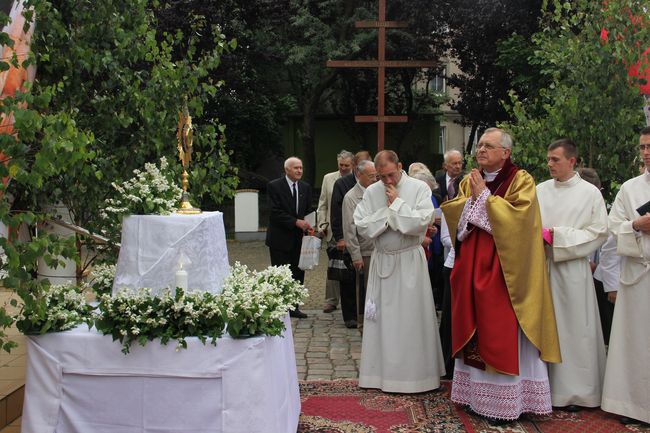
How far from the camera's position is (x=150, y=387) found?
14.0 feet

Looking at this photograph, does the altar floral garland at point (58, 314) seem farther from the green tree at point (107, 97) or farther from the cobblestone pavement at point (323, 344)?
the cobblestone pavement at point (323, 344)

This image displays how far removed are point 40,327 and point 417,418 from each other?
8.94 ft

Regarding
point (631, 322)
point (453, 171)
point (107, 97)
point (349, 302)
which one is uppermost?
point (107, 97)

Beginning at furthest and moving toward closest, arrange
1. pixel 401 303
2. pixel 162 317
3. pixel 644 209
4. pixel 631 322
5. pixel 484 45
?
1. pixel 484 45
2. pixel 401 303
3. pixel 631 322
4. pixel 644 209
5. pixel 162 317

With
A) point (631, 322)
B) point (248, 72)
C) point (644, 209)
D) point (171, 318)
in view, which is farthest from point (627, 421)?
point (248, 72)

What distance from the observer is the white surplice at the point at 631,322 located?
5.44 m

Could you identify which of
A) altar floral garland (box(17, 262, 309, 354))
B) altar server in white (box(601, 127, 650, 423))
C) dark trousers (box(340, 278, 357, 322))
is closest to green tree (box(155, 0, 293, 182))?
dark trousers (box(340, 278, 357, 322))

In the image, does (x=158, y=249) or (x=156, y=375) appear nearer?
(x=156, y=375)

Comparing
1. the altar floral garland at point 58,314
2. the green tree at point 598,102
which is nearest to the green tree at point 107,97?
the altar floral garland at point 58,314

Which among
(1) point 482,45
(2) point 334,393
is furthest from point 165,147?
(1) point 482,45

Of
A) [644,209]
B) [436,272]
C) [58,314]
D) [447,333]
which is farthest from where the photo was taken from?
[436,272]

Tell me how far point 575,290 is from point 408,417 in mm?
1560

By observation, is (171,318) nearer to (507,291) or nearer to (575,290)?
(507,291)

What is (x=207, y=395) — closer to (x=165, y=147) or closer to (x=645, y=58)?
(x=165, y=147)
